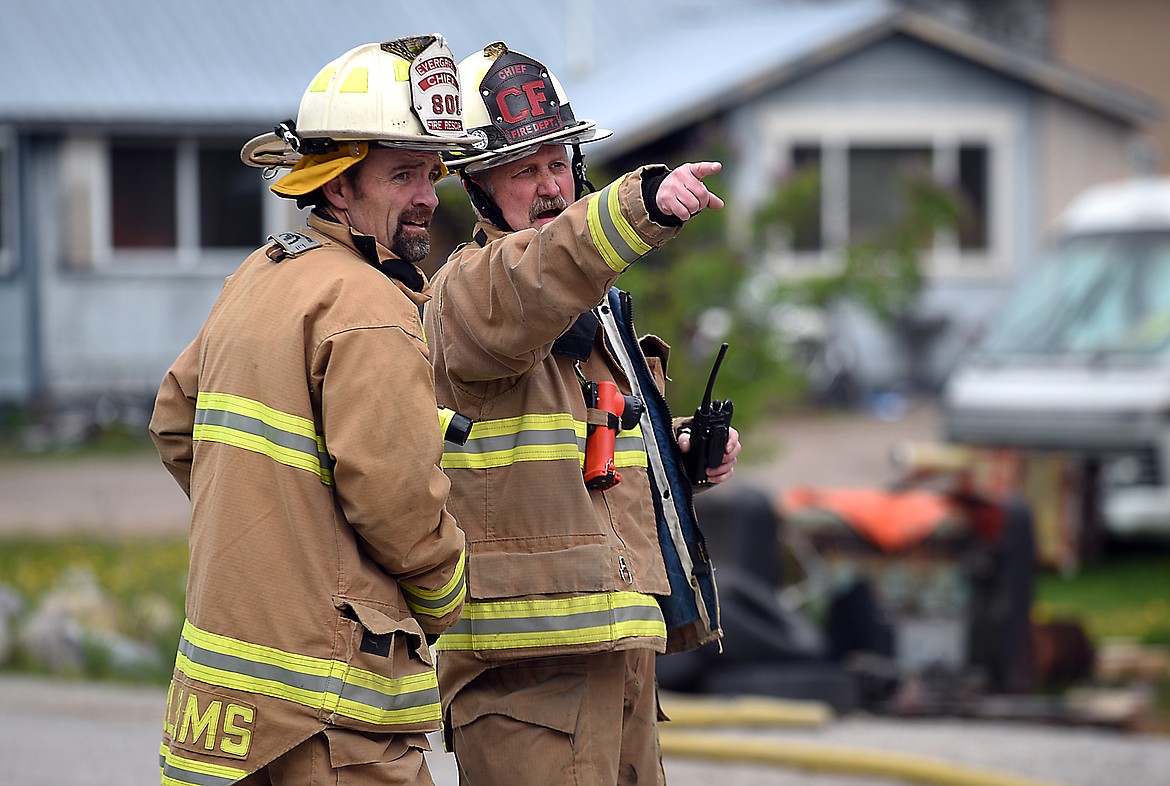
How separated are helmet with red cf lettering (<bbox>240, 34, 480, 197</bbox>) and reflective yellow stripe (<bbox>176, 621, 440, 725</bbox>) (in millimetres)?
921

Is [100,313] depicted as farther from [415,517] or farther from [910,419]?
[415,517]

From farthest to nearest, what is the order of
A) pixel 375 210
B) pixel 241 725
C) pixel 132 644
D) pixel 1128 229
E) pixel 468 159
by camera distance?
1. pixel 1128 229
2. pixel 132 644
3. pixel 468 159
4. pixel 375 210
5. pixel 241 725

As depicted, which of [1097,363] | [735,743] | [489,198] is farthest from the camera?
[1097,363]

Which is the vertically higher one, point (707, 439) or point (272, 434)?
point (272, 434)

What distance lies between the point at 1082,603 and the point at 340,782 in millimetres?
8998

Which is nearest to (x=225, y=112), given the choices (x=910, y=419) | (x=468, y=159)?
(x=910, y=419)

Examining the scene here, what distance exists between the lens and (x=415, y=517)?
123 inches

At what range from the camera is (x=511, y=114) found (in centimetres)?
374

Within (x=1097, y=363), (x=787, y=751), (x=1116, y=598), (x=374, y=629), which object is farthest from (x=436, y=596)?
(x=1097, y=363)

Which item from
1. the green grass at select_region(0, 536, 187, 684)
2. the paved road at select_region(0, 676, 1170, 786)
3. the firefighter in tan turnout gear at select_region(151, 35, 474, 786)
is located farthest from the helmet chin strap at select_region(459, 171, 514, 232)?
the green grass at select_region(0, 536, 187, 684)

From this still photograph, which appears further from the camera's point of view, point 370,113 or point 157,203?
point 157,203

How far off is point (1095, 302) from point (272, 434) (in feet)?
36.5

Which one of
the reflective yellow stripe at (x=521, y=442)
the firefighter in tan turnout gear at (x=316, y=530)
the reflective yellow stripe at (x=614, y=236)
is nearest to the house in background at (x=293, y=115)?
the reflective yellow stripe at (x=521, y=442)

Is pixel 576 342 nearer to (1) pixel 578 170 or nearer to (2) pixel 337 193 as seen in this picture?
(1) pixel 578 170
